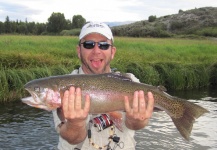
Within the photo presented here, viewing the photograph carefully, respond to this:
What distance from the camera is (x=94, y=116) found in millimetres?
3879

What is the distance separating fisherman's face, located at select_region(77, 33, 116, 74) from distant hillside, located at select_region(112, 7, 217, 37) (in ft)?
179

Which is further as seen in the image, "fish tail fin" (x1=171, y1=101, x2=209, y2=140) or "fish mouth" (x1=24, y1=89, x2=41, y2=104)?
"fish tail fin" (x1=171, y1=101, x2=209, y2=140)

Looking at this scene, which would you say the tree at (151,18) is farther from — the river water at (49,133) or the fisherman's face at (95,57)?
the fisherman's face at (95,57)

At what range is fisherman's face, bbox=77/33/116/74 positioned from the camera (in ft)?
12.6

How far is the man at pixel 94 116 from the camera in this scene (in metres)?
3.24

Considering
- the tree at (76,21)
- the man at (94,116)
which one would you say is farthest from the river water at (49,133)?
the tree at (76,21)

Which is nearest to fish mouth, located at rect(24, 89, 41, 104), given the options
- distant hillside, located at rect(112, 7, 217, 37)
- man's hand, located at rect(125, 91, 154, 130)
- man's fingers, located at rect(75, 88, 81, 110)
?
man's fingers, located at rect(75, 88, 81, 110)

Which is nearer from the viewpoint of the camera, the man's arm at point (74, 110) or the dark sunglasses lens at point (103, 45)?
the man's arm at point (74, 110)

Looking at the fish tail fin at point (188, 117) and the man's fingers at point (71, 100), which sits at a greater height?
the man's fingers at point (71, 100)

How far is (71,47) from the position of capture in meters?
21.5

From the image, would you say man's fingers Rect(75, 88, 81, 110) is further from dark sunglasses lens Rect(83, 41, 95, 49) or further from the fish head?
dark sunglasses lens Rect(83, 41, 95, 49)

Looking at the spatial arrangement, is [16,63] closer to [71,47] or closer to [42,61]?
[42,61]

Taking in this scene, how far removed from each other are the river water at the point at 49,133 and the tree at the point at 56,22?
72.3 m

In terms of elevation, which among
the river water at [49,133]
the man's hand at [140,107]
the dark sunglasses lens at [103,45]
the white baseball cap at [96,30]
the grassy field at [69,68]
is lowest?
the river water at [49,133]
